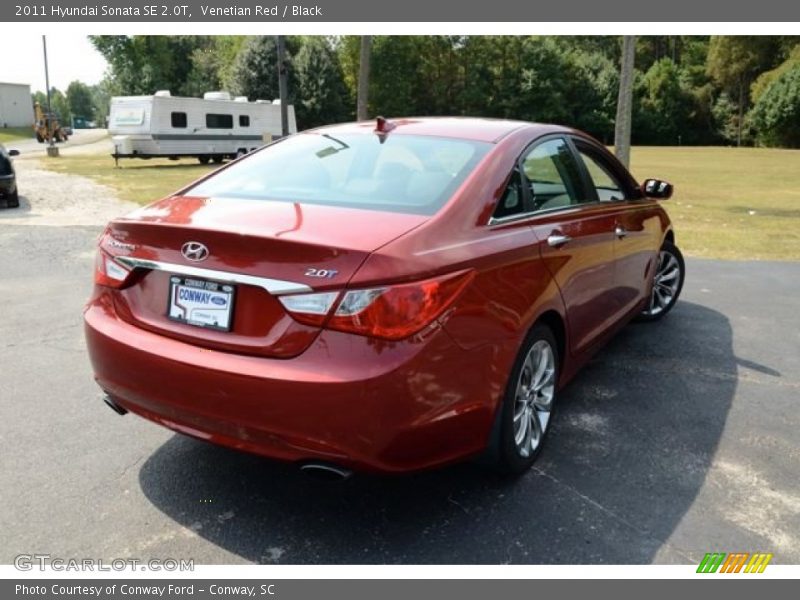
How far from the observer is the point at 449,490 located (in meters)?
3.22

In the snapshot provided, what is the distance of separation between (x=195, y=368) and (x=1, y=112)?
291 feet

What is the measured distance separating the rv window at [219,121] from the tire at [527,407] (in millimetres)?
29914

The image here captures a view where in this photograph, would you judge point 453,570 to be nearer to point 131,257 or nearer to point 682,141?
point 131,257

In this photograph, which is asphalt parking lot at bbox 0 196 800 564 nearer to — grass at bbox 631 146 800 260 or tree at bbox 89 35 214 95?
grass at bbox 631 146 800 260

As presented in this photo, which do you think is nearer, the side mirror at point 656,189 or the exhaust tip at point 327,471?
the exhaust tip at point 327,471

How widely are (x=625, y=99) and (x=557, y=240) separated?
13731mm

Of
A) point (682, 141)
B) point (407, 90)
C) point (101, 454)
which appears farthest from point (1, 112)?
point (101, 454)

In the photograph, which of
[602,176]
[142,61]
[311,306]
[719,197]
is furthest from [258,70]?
[311,306]

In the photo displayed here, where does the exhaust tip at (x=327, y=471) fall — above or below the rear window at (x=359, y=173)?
below

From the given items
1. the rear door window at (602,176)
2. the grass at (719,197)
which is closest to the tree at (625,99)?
the grass at (719,197)

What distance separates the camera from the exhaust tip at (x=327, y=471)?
2.56 m

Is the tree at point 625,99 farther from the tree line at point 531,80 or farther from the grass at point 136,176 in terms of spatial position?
the tree line at point 531,80

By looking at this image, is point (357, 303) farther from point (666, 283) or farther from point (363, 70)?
point (363, 70)
